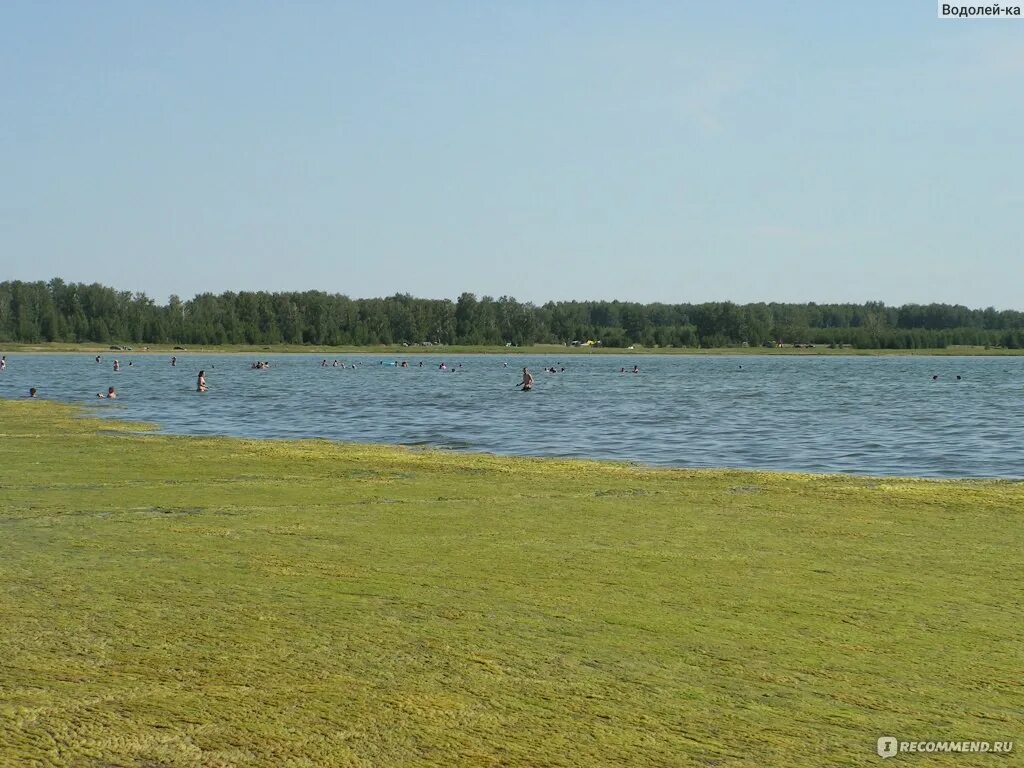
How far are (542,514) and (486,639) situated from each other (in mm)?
6508

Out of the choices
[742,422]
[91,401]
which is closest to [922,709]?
[742,422]

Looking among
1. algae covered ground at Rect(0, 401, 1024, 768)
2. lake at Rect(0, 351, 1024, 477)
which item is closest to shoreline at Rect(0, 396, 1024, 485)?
lake at Rect(0, 351, 1024, 477)

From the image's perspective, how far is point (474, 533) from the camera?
12.6 meters

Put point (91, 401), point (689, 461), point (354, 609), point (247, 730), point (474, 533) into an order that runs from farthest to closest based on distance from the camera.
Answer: point (91, 401)
point (689, 461)
point (474, 533)
point (354, 609)
point (247, 730)

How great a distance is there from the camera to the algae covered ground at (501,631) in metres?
6.02

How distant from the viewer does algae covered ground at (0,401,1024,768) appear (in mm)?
6020

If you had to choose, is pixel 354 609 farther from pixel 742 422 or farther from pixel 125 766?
pixel 742 422

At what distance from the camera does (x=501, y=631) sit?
8047mm
